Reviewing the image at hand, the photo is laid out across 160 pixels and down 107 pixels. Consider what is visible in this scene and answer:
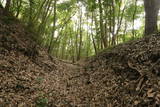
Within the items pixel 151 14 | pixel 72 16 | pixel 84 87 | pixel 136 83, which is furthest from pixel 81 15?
pixel 136 83

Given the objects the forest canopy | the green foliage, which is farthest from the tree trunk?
the green foliage

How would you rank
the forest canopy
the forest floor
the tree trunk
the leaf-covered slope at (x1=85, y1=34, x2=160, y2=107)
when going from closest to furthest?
the leaf-covered slope at (x1=85, y1=34, x2=160, y2=107)
the forest floor
the tree trunk
the forest canopy

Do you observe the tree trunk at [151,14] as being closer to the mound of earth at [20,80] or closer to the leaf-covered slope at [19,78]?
the mound of earth at [20,80]

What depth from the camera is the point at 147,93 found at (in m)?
3.65

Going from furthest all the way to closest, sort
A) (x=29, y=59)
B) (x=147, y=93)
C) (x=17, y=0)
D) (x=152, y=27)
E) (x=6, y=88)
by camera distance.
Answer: (x=17, y=0)
(x=152, y=27)
(x=29, y=59)
(x=6, y=88)
(x=147, y=93)

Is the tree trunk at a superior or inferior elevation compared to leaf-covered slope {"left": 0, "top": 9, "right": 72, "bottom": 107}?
superior

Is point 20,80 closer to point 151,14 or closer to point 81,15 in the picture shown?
point 151,14

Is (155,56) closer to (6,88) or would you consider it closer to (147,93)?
(147,93)

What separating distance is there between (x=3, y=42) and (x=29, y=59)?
155 cm

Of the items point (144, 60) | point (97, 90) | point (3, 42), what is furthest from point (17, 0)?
point (144, 60)

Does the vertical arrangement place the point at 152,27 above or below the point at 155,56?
above

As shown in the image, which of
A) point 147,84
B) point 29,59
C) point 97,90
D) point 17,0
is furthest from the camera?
point 17,0

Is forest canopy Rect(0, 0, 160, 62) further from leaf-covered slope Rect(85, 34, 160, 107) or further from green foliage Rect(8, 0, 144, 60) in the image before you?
leaf-covered slope Rect(85, 34, 160, 107)

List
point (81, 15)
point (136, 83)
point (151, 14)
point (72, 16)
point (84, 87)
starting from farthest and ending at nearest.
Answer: point (81, 15)
point (72, 16)
point (151, 14)
point (84, 87)
point (136, 83)
